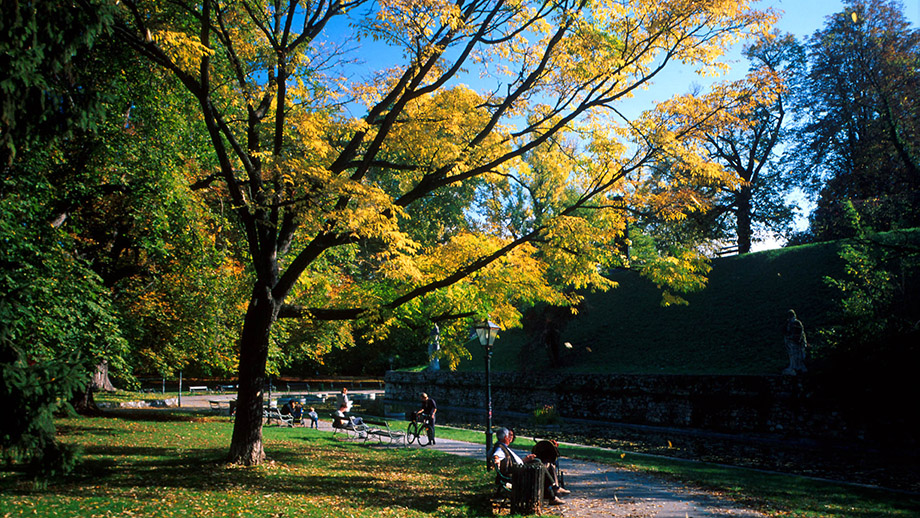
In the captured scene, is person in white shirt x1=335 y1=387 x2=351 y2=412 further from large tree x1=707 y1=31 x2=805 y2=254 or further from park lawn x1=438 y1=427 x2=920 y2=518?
large tree x1=707 y1=31 x2=805 y2=254

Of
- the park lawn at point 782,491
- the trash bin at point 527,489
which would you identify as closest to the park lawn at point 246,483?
the trash bin at point 527,489

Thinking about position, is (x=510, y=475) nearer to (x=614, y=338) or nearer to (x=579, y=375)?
(x=579, y=375)

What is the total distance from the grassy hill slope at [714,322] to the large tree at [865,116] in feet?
12.1

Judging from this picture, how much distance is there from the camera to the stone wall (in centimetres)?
1819

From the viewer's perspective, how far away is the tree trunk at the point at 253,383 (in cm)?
1053

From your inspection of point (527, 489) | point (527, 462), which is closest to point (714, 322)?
point (527, 462)

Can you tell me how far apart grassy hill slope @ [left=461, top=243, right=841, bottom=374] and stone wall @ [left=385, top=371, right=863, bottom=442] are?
3.44m

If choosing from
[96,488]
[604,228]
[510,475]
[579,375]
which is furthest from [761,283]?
[96,488]

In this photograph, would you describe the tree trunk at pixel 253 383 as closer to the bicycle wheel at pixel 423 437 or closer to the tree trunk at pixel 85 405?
the bicycle wheel at pixel 423 437

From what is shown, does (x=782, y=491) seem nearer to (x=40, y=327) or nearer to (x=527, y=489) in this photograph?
(x=527, y=489)

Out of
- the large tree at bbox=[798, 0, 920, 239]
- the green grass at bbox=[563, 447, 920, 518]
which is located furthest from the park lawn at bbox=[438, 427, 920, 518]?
the large tree at bbox=[798, 0, 920, 239]

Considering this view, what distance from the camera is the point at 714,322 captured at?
96.7ft

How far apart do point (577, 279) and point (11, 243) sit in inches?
413

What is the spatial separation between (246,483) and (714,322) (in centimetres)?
2653
